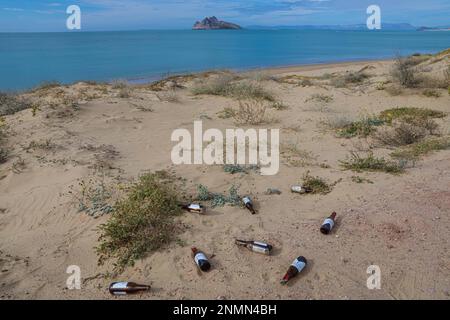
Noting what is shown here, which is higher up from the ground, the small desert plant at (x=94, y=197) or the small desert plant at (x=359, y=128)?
the small desert plant at (x=359, y=128)

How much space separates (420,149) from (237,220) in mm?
3812

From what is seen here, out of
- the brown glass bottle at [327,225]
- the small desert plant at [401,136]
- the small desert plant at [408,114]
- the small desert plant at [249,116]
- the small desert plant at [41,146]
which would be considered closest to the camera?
the brown glass bottle at [327,225]

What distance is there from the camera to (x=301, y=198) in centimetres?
476

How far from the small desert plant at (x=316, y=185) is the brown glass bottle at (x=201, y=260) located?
1968 millimetres

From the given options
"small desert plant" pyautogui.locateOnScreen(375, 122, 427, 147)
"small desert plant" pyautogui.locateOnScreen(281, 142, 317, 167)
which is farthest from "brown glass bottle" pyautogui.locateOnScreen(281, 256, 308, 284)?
"small desert plant" pyautogui.locateOnScreen(375, 122, 427, 147)

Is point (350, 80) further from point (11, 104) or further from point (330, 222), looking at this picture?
point (330, 222)

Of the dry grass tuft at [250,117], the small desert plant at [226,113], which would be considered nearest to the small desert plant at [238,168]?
the dry grass tuft at [250,117]

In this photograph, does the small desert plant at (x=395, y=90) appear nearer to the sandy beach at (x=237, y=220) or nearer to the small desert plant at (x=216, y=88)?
the sandy beach at (x=237, y=220)

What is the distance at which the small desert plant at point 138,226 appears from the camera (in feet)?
12.2

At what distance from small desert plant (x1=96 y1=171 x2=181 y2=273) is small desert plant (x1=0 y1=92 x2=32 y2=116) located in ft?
21.5

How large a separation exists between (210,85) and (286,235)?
29.5 ft

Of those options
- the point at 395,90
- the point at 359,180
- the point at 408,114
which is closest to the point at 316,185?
the point at 359,180

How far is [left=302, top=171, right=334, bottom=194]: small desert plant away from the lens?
4895mm
